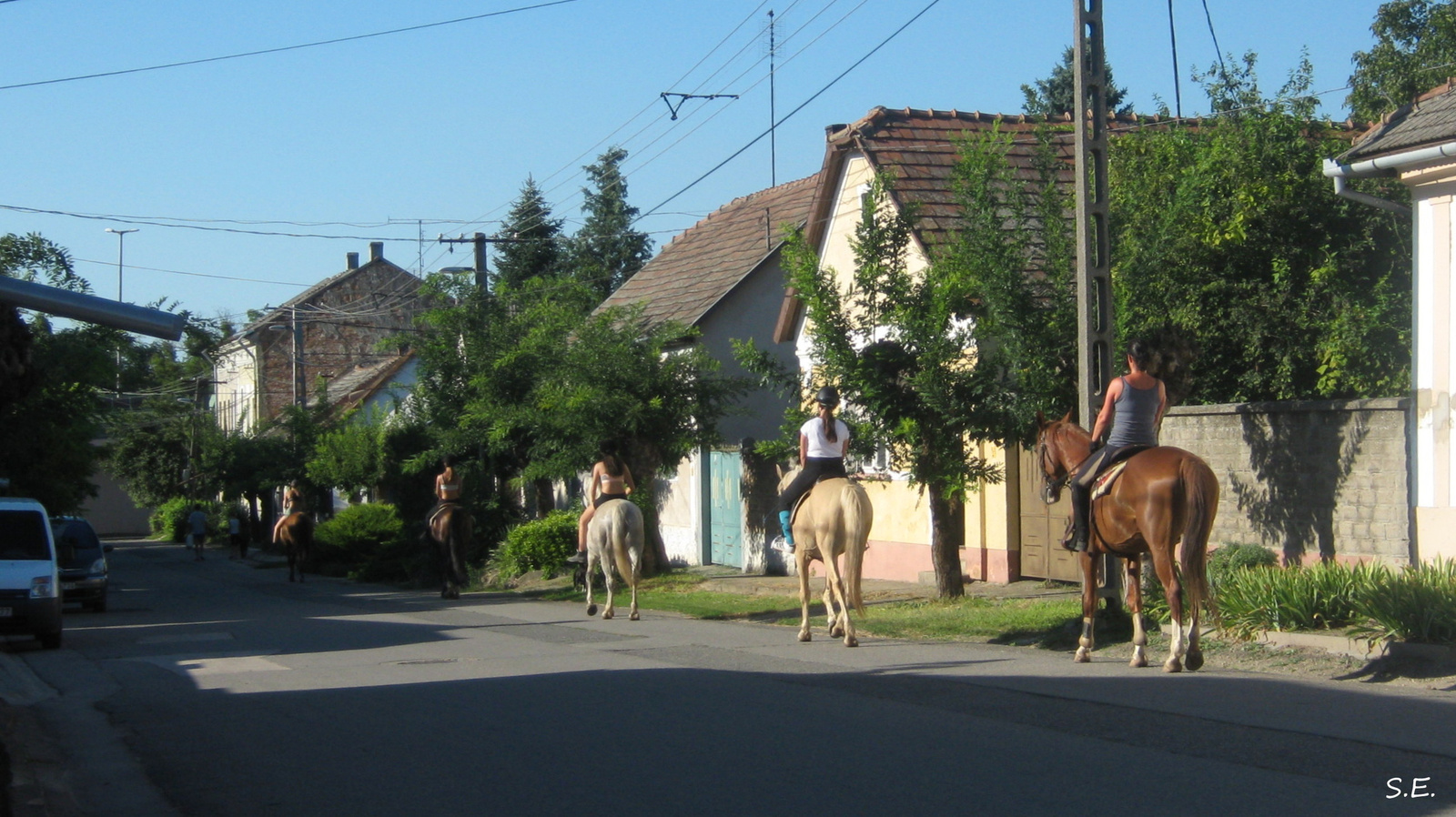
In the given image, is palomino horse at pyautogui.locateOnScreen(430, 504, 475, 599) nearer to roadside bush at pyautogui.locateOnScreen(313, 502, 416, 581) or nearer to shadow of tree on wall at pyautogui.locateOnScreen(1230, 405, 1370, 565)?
roadside bush at pyautogui.locateOnScreen(313, 502, 416, 581)

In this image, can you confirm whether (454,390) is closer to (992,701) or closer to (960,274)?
(960,274)

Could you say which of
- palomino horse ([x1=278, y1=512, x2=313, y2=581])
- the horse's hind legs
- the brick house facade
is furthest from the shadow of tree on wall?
the brick house facade

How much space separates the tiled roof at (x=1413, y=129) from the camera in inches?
477

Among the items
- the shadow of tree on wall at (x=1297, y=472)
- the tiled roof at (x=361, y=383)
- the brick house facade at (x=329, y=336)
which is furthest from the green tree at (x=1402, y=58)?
the brick house facade at (x=329, y=336)

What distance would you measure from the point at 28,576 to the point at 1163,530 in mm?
13093

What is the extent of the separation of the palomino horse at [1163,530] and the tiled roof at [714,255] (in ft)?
55.8

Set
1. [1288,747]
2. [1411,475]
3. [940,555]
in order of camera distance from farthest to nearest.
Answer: [940,555]
[1411,475]
[1288,747]

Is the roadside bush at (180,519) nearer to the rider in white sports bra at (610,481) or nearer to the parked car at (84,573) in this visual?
the parked car at (84,573)

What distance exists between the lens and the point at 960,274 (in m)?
14.5

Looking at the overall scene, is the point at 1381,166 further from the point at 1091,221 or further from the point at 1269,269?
the point at 1269,269

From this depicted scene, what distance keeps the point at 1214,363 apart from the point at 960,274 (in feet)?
11.4

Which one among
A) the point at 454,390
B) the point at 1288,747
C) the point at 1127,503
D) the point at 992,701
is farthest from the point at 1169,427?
the point at 454,390

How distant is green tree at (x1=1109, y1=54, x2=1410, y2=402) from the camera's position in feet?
48.9

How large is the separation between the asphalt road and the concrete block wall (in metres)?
3.20
